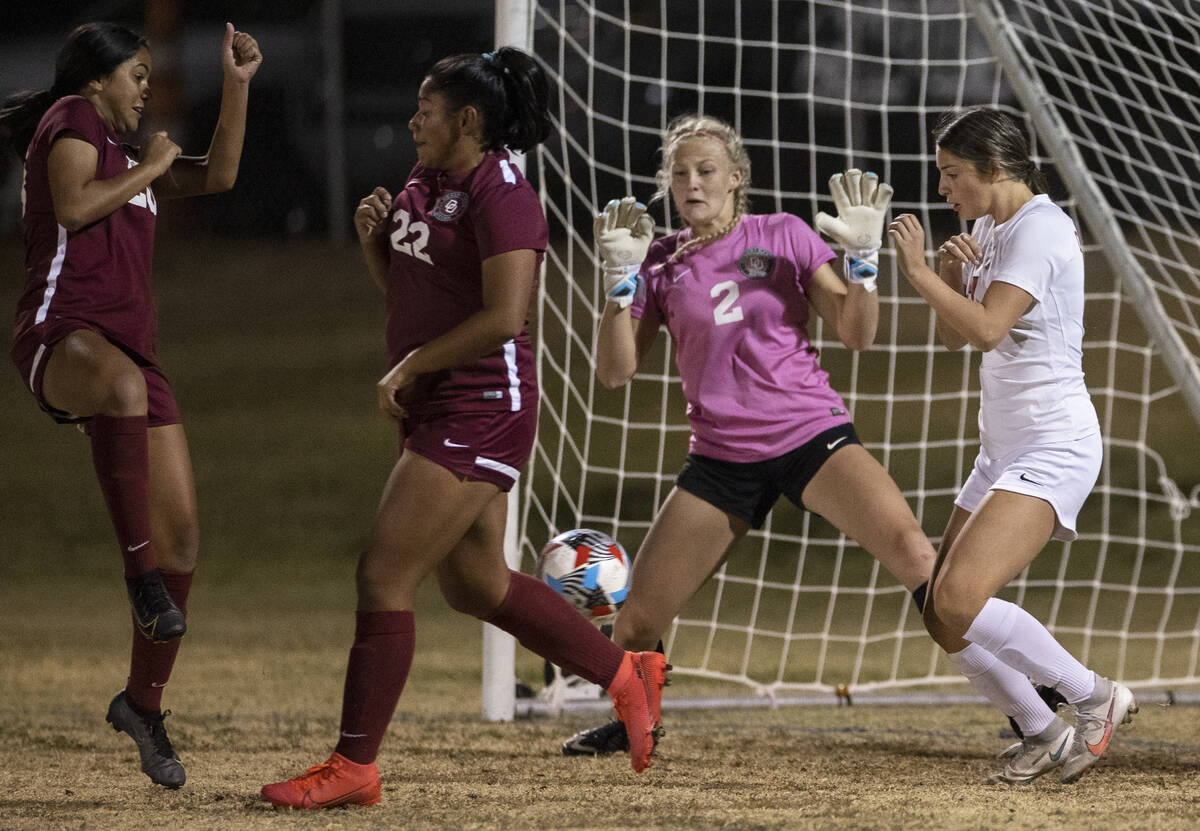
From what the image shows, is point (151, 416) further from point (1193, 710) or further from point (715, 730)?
point (1193, 710)

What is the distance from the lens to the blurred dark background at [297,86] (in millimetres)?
22250

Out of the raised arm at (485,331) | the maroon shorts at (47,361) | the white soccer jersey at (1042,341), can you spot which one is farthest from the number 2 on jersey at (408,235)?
the white soccer jersey at (1042,341)

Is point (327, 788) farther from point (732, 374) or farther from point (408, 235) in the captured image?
point (732, 374)

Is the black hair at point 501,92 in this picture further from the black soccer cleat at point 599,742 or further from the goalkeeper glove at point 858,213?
the black soccer cleat at point 599,742

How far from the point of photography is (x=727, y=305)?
3986 millimetres

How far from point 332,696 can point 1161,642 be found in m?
3.80

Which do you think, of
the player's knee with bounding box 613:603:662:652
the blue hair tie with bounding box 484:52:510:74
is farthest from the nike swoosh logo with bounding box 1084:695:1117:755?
the blue hair tie with bounding box 484:52:510:74

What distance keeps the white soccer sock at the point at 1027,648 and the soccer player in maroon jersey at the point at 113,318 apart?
190 centimetres

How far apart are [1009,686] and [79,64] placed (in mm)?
2692

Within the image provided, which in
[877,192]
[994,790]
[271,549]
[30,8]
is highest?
[30,8]

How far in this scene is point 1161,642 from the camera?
6.75 meters

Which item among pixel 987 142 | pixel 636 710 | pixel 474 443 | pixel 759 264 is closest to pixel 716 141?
pixel 759 264

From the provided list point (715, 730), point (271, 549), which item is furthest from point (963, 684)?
point (271, 549)

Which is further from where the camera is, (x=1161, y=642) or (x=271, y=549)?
(x=271, y=549)
